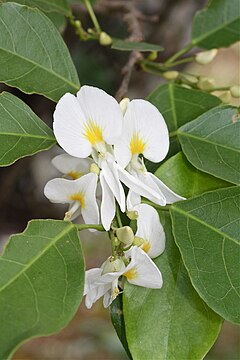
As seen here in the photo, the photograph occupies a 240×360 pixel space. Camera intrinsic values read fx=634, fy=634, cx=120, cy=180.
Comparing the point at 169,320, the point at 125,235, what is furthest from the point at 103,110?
the point at 169,320

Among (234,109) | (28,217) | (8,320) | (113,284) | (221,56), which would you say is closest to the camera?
(8,320)

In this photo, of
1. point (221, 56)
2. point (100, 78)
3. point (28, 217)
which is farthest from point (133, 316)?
point (221, 56)

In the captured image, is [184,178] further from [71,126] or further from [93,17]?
[93,17]

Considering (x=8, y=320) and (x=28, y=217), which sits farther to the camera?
(x=28, y=217)

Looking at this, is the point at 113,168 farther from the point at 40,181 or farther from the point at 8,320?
the point at 40,181

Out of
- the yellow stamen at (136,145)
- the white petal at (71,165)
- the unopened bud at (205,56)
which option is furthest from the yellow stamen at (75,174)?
the unopened bud at (205,56)

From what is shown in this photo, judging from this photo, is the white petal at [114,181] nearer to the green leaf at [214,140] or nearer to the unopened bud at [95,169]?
the unopened bud at [95,169]

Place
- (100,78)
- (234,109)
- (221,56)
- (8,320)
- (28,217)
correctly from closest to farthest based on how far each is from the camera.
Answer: (8,320), (234,109), (100,78), (28,217), (221,56)
